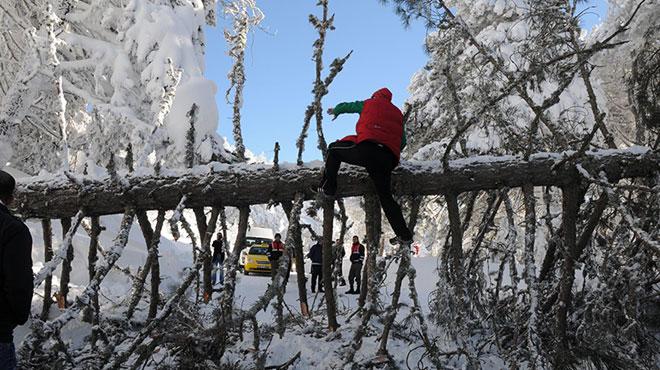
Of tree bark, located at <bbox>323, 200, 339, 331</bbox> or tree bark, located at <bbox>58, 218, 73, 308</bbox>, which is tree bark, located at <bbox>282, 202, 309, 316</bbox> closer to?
tree bark, located at <bbox>323, 200, 339, 331</bbox>

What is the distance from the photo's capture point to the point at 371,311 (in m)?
3.46

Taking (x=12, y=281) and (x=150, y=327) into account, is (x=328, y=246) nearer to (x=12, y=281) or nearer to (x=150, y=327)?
(x=150, y=327)

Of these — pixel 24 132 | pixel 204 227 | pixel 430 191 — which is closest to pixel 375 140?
pixel 430 191

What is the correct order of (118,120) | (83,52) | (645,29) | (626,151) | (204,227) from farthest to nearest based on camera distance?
(83,52) → (118,120) → (645,29) → (204,227) → (626,151)

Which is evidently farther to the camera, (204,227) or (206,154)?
(206,154)

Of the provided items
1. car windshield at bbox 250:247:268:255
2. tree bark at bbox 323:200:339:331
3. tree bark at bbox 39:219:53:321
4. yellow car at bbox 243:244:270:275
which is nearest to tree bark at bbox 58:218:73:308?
Result: tree bark at bbox 39:219:53:321

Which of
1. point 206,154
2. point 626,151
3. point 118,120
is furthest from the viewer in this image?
point 118,120

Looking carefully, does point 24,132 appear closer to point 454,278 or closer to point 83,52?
point 83,52

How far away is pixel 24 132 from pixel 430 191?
14.4 metres

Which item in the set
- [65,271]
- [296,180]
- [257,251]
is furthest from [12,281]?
[257,251]

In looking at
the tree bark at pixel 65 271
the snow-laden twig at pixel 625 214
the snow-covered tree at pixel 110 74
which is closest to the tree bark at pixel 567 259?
the snow-laden twig at pixel 625 214

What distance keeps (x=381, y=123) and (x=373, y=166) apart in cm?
48

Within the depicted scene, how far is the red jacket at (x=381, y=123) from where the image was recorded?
12.1 feet

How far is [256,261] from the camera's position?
1784 centimetres
